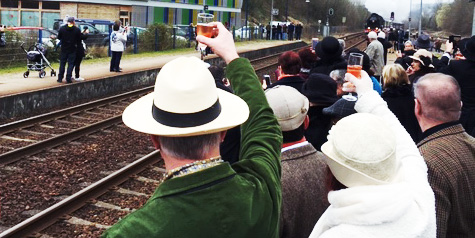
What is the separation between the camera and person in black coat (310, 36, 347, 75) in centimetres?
729

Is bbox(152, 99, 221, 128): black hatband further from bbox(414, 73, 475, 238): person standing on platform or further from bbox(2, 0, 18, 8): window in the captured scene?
bbox(2, 0, 18, 8): window

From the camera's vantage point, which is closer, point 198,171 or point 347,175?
point 198,171

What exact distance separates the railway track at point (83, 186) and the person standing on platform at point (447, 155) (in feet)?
13.6

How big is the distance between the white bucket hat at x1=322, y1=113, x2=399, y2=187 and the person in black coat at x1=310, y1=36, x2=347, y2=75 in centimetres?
490

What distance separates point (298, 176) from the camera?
340cm

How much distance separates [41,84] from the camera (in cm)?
1591

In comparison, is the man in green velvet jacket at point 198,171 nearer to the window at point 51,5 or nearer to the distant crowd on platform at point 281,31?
the window at point 51,5

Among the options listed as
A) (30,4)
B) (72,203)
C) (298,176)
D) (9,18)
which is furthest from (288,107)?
(30,4)

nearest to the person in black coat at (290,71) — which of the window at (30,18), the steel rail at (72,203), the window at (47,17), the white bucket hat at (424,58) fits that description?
the white bucket hat at (424,58)

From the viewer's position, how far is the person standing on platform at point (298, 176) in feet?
10.9

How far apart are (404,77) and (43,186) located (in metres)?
5.04

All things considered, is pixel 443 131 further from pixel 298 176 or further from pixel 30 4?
pixel 30 4

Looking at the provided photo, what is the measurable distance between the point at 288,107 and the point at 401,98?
2406mm

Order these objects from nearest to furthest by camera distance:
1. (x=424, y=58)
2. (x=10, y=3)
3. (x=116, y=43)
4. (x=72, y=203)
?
(x=72, y=203), (x=424, y=58), (x=116, y=43), (x=10, y=3)
